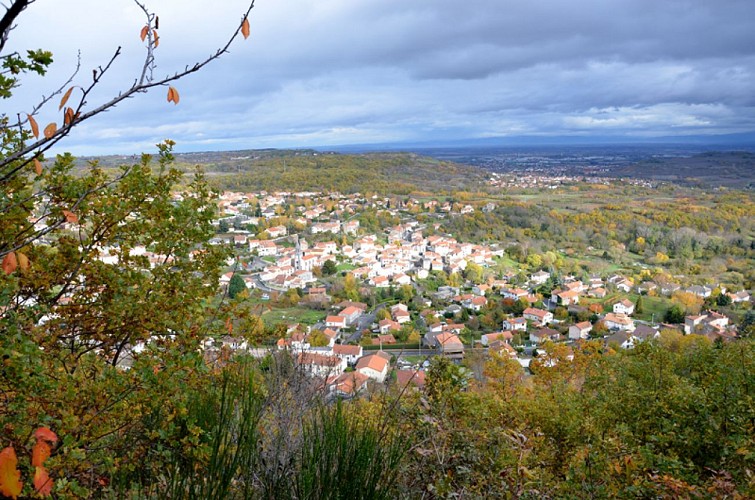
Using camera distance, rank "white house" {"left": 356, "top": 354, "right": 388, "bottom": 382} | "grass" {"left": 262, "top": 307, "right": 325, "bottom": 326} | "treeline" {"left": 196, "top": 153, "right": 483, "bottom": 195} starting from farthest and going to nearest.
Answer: "treeline" {"left": 196, "top": 153, "right": 483, "bottom": 195} < "grass" {"left": 262, "top": 307, "right": 325, "bottom": 326} < "white house" {"left": 356, "top": 354, "right": 388, "bottom": 382}

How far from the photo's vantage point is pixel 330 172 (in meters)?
55.2

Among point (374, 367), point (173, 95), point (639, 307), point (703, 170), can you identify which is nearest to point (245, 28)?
point (173, 95)

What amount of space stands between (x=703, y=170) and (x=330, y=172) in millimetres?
47145

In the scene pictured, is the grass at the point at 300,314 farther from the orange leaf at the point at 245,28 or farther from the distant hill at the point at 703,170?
the distant hill at the point at 703,170

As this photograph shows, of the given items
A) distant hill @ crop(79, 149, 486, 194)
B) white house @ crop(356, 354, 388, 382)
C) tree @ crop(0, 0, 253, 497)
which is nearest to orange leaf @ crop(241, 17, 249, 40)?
tree @ crop(0, 0, 253, 497)

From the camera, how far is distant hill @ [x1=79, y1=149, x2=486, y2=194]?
49938 mm

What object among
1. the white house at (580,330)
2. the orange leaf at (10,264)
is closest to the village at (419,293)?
the white house at (580,330)

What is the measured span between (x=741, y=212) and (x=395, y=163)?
3623cm

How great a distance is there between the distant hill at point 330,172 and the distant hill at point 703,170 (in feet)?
70.6

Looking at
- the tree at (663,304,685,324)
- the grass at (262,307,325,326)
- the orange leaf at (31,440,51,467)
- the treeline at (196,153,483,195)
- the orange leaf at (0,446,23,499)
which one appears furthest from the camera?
the treeline at (196,153,483,195)

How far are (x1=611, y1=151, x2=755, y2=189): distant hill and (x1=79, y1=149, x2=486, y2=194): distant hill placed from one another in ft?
70.6

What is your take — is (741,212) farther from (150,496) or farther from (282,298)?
(150,496)

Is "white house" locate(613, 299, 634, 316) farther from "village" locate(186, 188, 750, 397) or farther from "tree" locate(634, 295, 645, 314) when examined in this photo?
"tree" locate(634, 295, 645, 314)

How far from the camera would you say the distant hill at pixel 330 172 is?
49938 millimetres
